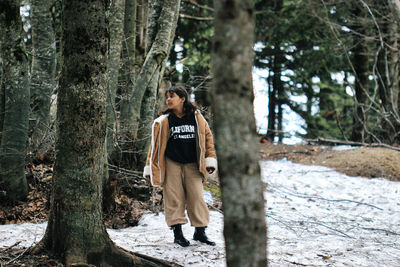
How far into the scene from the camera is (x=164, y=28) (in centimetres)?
728

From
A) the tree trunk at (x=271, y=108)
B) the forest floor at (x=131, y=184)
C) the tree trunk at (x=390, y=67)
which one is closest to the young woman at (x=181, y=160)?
the forest floor at (x=131, y=184)

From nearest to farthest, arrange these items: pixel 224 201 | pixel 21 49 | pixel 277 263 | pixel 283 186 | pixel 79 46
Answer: pixel 224 201 < pixel 79 46 < pixel 277 263 < pixel 21 49 < pixel 283 186

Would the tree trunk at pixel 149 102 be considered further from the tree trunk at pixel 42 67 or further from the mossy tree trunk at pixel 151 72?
the tree trunk at pixel 42 67

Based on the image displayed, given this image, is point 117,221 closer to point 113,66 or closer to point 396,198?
point 113,66

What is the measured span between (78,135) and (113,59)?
12.2 ft

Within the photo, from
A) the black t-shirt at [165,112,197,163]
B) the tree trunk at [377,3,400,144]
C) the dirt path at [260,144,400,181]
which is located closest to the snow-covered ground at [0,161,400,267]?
the dirt path at [260,144,400,181]

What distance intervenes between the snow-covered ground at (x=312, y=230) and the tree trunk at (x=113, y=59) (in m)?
1.53

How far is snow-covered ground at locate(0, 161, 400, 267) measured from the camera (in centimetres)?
464

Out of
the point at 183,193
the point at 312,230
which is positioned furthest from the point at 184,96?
the point at 312,230

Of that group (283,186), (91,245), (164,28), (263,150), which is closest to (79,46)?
(91,245)

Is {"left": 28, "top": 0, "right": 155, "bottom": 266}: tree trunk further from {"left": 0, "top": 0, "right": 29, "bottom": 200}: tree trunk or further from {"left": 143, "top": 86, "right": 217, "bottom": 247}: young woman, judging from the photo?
{"left": 0, "top": 0, "right": 29, "bottom": 200}: tree trunk

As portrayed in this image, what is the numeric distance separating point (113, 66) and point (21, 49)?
62.8 inches

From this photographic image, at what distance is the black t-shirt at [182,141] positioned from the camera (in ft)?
16.9

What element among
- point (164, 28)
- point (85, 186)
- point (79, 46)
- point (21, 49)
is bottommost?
point (85, 186)
